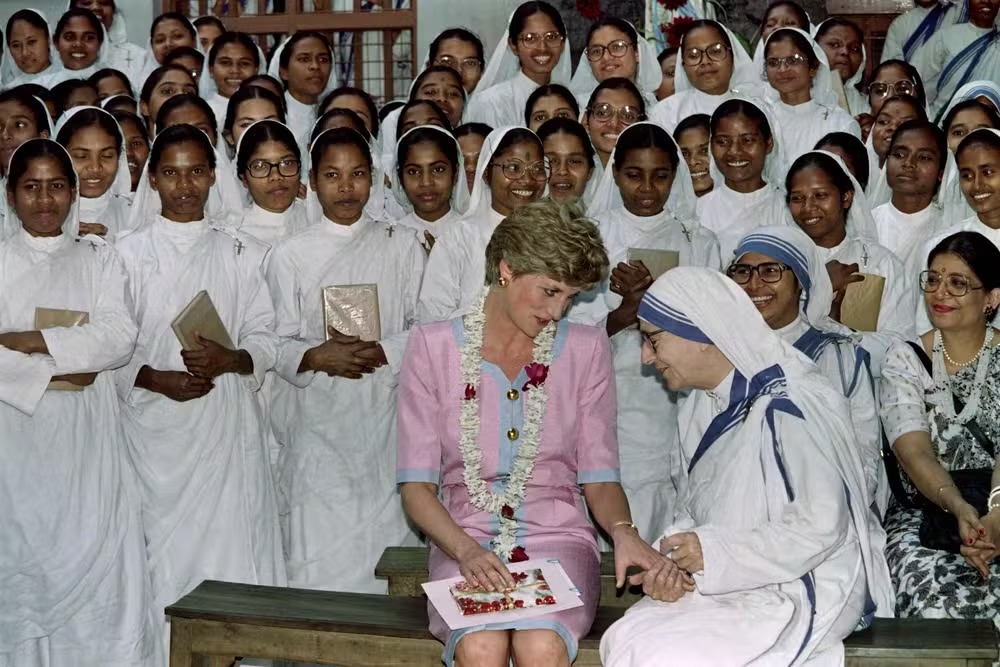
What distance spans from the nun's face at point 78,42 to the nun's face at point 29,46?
0.13m

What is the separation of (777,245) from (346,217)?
Answer: 2.23 metres

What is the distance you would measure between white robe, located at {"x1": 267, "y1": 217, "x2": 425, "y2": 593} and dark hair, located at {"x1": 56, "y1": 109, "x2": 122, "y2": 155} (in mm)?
1189

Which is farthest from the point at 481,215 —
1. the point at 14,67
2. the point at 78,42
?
the point at 14,67

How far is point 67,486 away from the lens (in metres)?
5.47

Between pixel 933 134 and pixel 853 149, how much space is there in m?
0.38

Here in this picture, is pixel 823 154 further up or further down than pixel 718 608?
further up

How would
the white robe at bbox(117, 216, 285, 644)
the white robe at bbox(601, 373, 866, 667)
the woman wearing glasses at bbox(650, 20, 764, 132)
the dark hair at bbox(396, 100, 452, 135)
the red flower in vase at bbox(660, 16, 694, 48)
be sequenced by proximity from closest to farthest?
1. the white robe at bbox(601, 373, 866, 667)
2. the white robe at bbox(117, 216, 285, 644)
3. the dark hair at bbox(396, 100, 452, 135)
4. the woman wearing glasses at bbox(650, 20, 764, 132)
5. the red flower in vase at bbox(660, 16, 694, 48)

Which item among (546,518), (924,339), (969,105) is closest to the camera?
(546,518)

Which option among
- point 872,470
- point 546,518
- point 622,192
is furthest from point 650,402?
point 546,518

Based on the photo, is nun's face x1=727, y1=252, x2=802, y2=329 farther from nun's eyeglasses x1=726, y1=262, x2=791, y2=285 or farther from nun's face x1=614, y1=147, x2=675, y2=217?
nun's face x1=614, y1=147, x2=675, y2=217

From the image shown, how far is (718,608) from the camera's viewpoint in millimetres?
3727

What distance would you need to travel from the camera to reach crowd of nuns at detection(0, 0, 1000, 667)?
490 centimetres

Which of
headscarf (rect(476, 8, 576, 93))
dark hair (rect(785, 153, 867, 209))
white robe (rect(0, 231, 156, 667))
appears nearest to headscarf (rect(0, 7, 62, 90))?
headscarf (rect(476, 8, 576, 93))

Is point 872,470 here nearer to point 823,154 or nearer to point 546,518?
point 546,518
